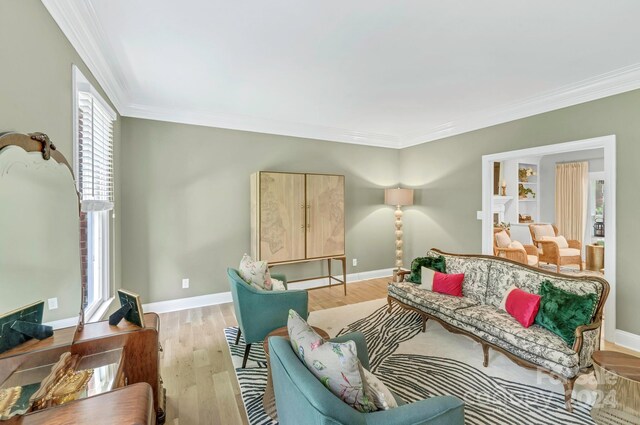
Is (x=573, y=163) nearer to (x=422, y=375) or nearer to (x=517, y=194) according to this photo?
(x=517, y=194)

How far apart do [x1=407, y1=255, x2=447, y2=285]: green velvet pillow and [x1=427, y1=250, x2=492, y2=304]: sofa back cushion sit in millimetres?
101

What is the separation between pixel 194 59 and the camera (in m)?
2.58

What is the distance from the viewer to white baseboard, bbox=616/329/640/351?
2.89 meters

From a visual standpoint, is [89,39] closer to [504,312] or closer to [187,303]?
[187,303]

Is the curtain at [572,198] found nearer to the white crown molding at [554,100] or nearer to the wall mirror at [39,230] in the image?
the white crown molding at [554,100]

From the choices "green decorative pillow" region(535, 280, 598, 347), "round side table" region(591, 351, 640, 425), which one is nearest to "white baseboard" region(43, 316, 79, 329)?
"round side table" region(591, 351, 640, 425)

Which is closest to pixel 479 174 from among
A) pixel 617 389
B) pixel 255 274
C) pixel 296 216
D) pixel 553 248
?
pixel 553 248

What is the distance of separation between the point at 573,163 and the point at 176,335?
8.60 meters

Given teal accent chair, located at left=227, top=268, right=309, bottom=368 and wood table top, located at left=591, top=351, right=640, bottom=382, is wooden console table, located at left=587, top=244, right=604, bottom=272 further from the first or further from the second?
teal accent chair, located at left=227, top=268, right=309, bottom=368

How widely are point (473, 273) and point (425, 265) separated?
1.82ft

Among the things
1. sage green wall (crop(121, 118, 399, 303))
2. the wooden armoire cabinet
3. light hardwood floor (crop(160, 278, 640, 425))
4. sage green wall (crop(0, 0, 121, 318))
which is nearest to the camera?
sage green wall (crop(0, 0, 121, 318))

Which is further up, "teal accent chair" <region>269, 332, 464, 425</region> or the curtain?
the curtain

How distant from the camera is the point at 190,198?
397cm

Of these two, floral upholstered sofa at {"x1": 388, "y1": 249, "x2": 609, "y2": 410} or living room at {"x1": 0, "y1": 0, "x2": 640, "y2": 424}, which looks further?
floral upholstered sofa at {"x1": 388, "y1": 249, "x2": 609, "y2": 410}
